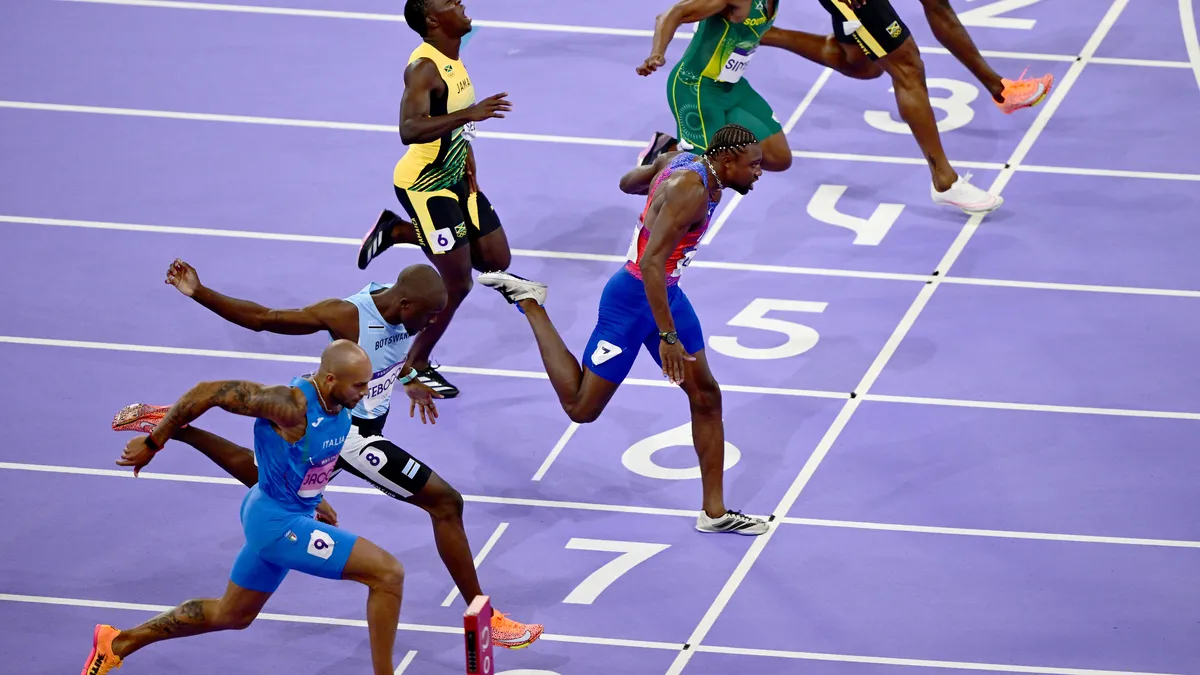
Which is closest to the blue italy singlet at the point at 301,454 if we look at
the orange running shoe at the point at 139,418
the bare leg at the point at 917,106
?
the orange running shoe at the point at 139,418

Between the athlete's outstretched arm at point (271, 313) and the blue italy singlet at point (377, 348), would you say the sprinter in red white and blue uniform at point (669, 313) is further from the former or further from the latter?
the athlete's outstretched arm at point (271, 313)

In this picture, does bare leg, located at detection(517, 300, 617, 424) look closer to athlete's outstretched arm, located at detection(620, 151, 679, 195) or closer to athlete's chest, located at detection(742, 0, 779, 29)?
athlete's outstretched arm, located at detection(620, 151, 679, 195)

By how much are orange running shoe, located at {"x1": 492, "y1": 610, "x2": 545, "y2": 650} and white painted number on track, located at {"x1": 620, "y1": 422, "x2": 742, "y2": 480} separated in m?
1.57

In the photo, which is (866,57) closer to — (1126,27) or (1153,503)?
(1126,27)

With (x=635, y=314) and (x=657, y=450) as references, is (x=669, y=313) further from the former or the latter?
(x=657, y=450)

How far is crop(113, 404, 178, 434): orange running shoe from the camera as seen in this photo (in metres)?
7.45

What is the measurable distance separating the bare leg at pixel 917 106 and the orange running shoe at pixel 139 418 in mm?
5826

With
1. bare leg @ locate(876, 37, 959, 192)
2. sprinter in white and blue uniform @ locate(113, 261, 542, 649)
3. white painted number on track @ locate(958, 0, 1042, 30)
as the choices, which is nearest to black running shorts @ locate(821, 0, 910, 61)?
bare leg @ locate(876, 37, 959, 192)

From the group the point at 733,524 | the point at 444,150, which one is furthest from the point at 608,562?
the point at 444,150

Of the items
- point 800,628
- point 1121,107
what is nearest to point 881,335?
point 800,628

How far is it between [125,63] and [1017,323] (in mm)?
7497

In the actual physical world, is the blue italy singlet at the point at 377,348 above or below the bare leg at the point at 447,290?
above

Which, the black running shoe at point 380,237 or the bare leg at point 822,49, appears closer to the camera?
the black running shoe at point 380,237

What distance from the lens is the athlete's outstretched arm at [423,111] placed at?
9047 mm
